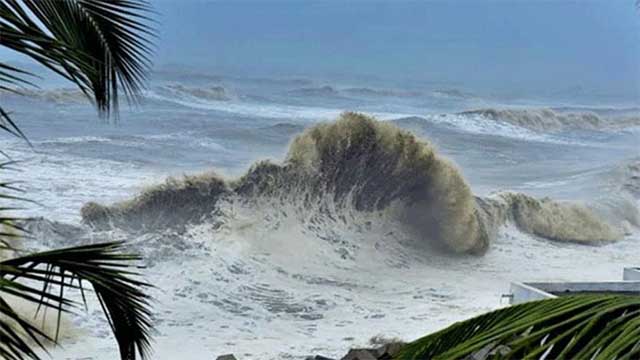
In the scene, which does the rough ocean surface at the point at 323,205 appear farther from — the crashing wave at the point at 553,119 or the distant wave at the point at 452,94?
the distant wave at the point at 452,94

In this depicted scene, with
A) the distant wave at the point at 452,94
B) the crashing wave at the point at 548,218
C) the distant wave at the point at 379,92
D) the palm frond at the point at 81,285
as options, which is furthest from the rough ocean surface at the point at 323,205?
the palm frond at the point at 81,285

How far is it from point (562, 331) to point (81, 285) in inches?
23.1

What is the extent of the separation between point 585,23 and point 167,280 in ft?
25.9

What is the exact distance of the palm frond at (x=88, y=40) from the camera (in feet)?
2.42

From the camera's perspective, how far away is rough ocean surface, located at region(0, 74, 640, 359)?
26.5 ft

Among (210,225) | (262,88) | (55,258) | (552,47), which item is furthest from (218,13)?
(55,258)

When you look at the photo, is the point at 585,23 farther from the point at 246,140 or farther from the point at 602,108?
the point at 246,140

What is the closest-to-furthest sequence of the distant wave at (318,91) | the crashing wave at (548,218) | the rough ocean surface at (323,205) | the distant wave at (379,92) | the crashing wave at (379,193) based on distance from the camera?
the rough ocean surface at (323,205)
the crashing wave at (379,193)
the crashing wave at (548,218)
the distant wave at (318,91)
the distant wave at (379,92)

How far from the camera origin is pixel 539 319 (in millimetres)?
519

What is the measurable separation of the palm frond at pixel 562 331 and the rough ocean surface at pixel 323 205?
677 cm

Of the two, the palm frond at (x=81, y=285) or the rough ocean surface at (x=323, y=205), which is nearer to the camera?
the palm frond at (x=81, y=285)

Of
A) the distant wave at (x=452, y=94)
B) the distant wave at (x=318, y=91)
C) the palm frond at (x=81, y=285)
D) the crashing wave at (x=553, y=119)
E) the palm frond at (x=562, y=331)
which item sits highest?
the distant wave at (x=452, y=94)

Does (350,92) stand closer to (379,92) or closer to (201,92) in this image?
(379,92)

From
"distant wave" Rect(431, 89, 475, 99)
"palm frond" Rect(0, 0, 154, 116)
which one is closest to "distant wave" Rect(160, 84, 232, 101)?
"distant wave" Rect(431, 89, 475, 99)
